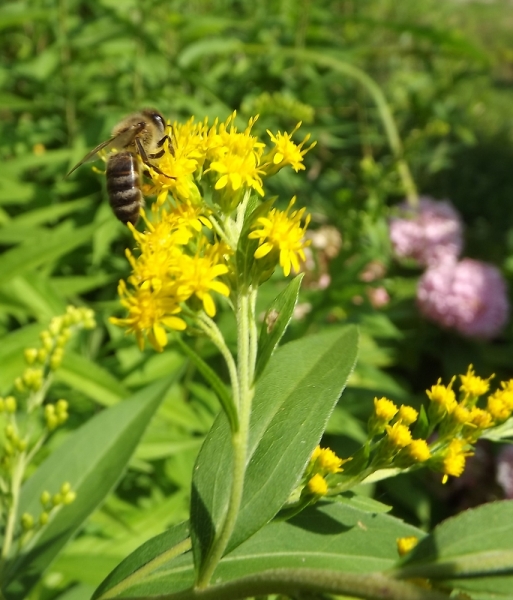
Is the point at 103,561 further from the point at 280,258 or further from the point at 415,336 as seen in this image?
the point at 415,336

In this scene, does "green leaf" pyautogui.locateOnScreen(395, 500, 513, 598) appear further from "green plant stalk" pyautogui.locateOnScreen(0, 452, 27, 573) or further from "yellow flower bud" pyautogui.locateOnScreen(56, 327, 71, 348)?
"yellow flower bud" pyautogui.locateOnScreen(56, 327, 71, 348)

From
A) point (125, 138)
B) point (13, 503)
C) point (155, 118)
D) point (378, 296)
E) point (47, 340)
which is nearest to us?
point (13, 503)

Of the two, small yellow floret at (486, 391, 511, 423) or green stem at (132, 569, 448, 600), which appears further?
small yellow floret at (486, 391, 511, 423)

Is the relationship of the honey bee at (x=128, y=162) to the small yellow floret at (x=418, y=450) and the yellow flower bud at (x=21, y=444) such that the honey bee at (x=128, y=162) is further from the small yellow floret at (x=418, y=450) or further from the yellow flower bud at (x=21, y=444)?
the small yellow floret at (x=418, y=450)

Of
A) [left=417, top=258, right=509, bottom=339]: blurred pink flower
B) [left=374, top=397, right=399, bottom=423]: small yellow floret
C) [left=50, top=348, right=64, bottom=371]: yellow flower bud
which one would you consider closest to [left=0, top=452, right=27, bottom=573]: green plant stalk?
[left=50, top=348, right=64, bottom=371]: yellow flower bud

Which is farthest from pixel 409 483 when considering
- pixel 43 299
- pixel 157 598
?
pixel 157 598

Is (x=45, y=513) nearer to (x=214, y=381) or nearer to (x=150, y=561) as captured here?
(x=150, y=561)

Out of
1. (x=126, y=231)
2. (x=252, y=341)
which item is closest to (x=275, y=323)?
(x=252, y=341)
